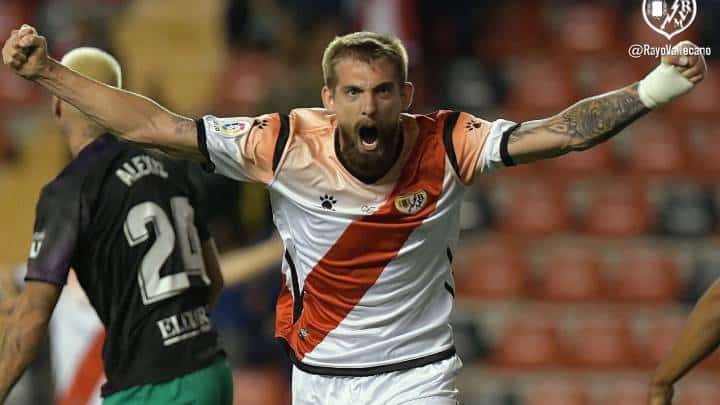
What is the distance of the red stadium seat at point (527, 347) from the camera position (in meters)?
9.74

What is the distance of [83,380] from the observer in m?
6.80

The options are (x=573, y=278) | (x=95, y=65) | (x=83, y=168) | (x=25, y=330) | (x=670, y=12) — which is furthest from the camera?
(x=573, y=278)

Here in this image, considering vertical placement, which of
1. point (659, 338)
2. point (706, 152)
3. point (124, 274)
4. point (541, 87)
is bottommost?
point (659, 338)

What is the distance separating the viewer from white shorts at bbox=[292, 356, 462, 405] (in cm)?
453

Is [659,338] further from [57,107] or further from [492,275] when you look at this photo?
[57,107]

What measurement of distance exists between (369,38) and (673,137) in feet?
23.8

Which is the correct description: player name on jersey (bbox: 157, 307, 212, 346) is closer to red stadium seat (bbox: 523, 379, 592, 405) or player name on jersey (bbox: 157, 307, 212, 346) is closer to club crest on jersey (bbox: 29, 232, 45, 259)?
club crest on jersey (bbox: 29, 232, 45, 259)

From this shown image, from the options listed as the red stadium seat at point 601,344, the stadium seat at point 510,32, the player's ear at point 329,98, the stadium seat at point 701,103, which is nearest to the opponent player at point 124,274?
the player's ear at point 329,98

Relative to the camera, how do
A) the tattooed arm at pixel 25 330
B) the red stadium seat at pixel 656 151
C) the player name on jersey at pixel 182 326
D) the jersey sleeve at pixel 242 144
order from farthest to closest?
the red stadium seat at pixel 656 151 < the player name on jersey at pixel 182 326 < the tattooed arm at pixel 25 330 < the jersey sleeve at pixel 242 144

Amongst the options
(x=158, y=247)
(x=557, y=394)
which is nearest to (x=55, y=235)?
(x=158, y=247)

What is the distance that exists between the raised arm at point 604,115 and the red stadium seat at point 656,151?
6881 millimetres

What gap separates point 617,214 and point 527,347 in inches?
55.7

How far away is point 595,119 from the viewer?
4223mm

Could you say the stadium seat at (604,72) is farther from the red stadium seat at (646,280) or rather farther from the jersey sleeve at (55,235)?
the jersey sleeve at (55,235)
